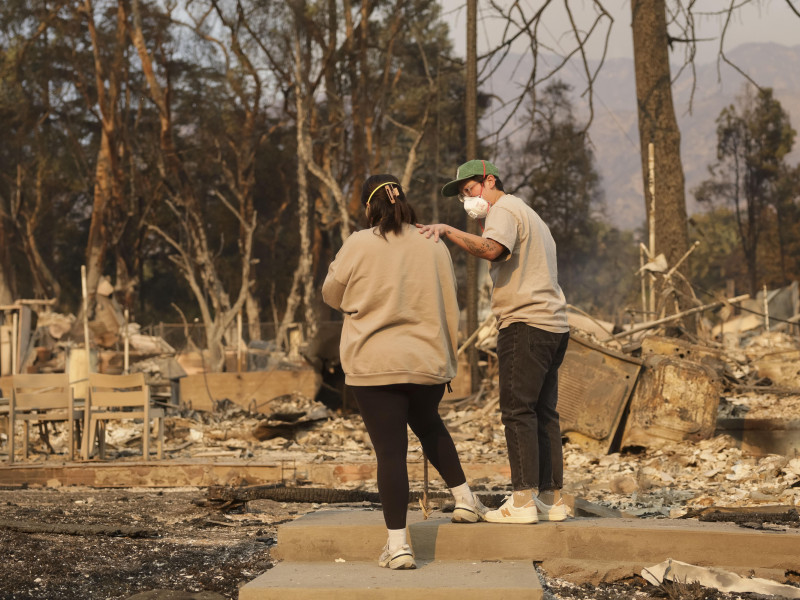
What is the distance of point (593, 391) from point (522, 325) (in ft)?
19.2

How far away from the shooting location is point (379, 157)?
3212cm

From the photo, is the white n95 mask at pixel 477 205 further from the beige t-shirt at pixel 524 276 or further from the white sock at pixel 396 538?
the white sock at pixel 396 538

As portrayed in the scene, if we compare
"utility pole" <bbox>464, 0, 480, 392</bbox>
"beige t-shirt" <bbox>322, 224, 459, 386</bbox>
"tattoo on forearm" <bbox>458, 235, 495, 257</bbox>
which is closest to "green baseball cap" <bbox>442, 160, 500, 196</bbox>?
"tattoo on forearm" <bbox>458, 235, 495, 257</bbox>

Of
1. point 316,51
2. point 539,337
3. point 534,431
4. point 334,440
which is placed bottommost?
point 334,440

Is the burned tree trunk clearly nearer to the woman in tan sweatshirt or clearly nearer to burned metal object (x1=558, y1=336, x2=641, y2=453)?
burned metal object (x1=558, y1=336, x2=641, y2=453)

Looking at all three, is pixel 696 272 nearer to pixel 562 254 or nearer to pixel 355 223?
pixel 562 254

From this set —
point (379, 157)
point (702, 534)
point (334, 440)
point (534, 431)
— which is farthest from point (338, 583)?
point (379, 157)

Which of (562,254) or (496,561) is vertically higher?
(562,254)

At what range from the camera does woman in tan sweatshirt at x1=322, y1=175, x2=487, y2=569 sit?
4.50 meters

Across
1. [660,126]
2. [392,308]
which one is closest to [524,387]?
[392,308]

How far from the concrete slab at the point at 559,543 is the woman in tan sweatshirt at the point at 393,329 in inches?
16.1

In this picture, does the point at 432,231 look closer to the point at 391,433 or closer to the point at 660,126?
the point at 391,433

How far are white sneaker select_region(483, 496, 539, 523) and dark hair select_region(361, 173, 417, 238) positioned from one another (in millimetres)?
1524

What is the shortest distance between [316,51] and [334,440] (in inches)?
809
